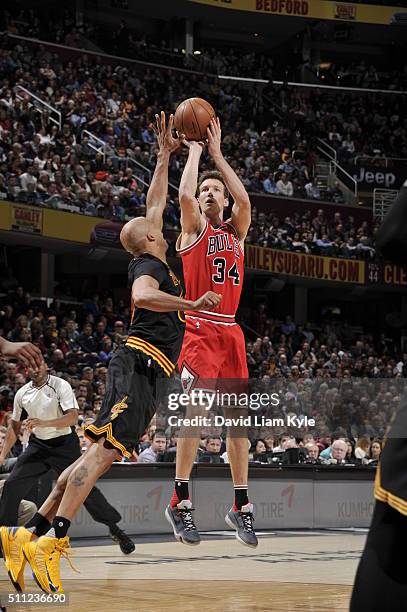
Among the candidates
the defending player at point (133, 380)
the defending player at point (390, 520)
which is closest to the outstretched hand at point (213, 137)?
the defending player at point (133, 380)

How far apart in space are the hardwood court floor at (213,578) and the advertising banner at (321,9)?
2420 cm

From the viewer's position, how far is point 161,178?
7.49 m

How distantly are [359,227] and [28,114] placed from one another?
36.6ft

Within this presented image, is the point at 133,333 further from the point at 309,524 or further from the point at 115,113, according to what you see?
the point at 115,113

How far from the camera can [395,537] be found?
305cm

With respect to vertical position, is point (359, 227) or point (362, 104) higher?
point (362, 104)

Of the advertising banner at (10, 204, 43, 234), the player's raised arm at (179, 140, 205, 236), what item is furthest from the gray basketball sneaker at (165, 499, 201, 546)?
the advertising banner at (10, 204, 43, 234)

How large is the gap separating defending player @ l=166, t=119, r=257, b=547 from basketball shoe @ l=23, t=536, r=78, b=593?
1088 mm

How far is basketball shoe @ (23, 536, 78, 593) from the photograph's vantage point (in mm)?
6594

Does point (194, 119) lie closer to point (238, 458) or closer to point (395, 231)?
point (238, 458)

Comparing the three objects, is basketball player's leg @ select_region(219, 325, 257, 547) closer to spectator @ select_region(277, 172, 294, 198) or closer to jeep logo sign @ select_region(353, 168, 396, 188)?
spectator @ select_region(277, 172, 294, 198)

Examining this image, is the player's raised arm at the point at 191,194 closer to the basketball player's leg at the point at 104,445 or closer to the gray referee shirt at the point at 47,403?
the basketball player's leg at the point at 104,445

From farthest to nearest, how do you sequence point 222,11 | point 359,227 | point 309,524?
point 222,11 < point 359,227 < point 309,524

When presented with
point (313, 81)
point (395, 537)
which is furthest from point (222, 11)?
point (395, 537)
